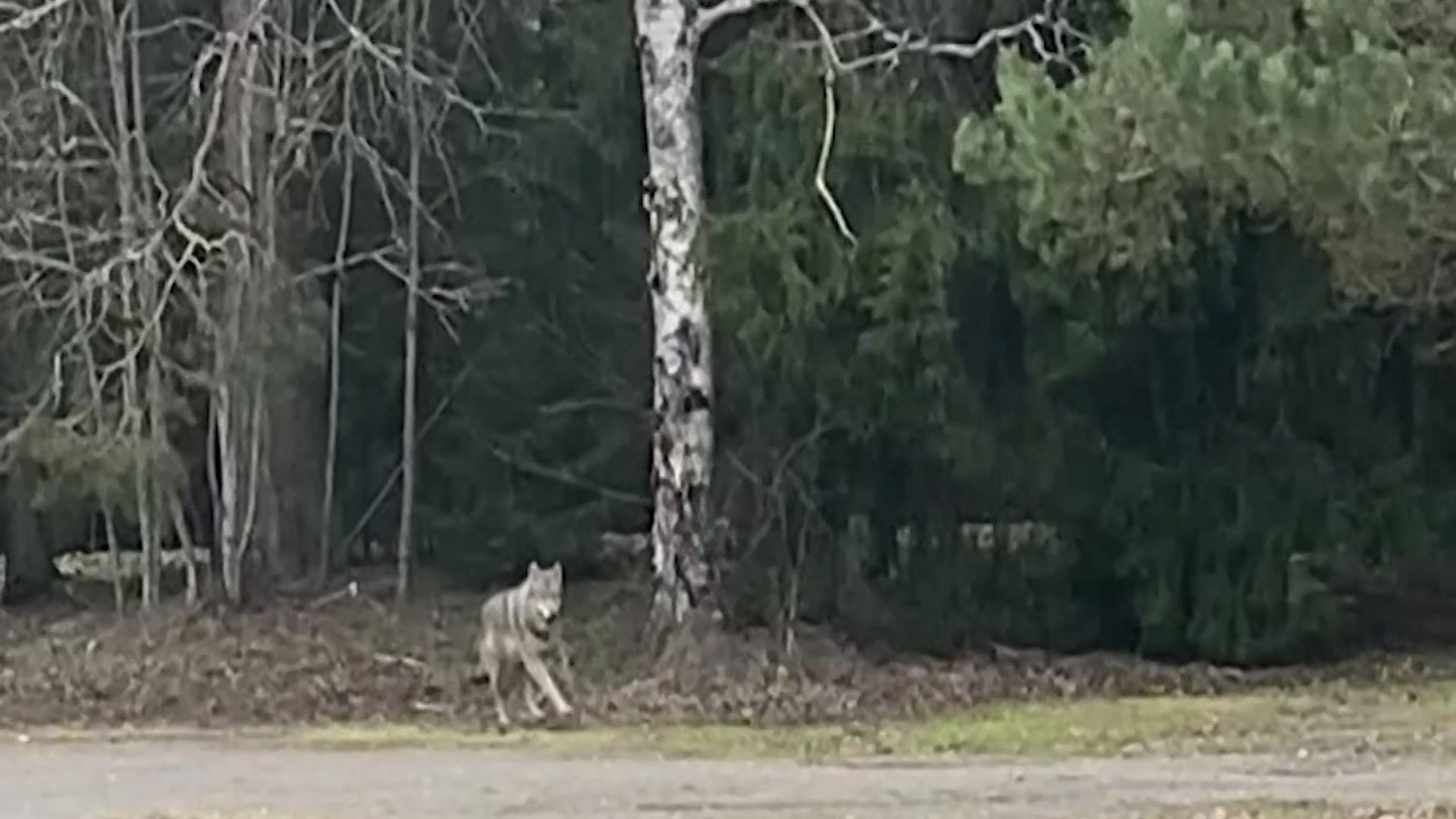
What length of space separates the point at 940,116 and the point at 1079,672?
440cm

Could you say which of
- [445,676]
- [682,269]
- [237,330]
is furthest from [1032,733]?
[237,330]

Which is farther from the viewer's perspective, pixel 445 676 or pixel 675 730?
pixel 445 676

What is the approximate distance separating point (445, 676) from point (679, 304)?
3655 millimetres

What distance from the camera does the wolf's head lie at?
891 inches

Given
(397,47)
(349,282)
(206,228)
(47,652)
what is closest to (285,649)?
(47,652)

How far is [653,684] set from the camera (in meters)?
23.4

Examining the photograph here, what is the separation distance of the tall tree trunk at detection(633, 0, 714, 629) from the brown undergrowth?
772mm

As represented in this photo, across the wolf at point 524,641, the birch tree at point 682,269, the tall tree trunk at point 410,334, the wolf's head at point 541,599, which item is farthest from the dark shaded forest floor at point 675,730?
the tall tree trunk at point 410,334

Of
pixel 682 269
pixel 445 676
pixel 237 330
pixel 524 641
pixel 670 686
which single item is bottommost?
pixel 445 676

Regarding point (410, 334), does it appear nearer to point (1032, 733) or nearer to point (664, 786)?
point (1032, 733)

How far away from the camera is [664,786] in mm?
17219

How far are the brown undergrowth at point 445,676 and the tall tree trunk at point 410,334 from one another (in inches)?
151

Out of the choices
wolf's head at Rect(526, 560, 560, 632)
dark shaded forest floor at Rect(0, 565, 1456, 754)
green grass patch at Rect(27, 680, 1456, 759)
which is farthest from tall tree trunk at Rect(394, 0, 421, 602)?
green grass patch at Rect(27, 680, 1456, 759)

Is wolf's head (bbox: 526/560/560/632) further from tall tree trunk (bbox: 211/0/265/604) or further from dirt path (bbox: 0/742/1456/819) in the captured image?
tall tree trunk (bbox: 211/0/265/604)
